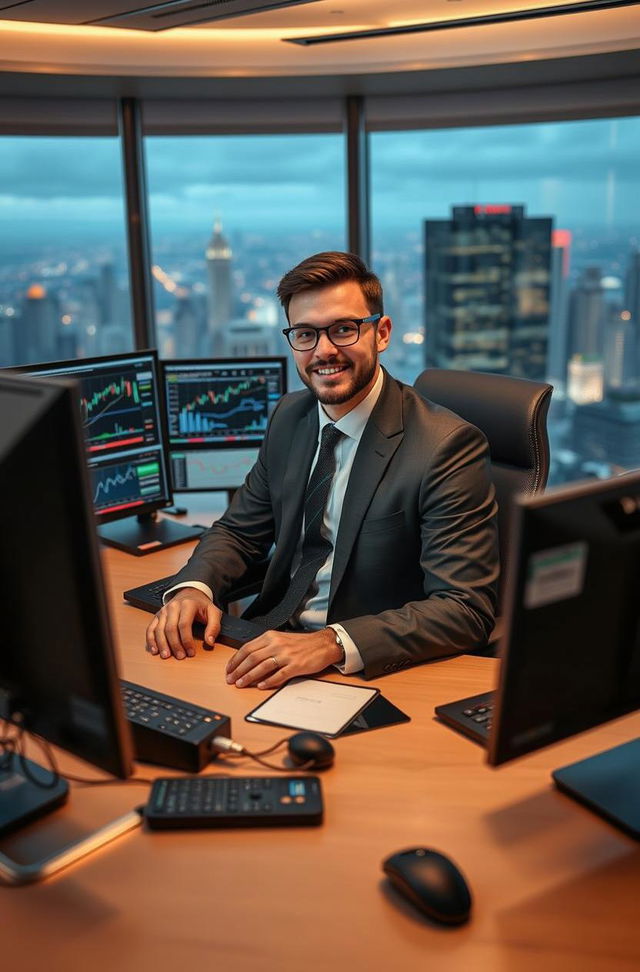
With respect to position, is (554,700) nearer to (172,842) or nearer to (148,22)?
(172,842)

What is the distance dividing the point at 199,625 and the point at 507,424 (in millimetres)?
948

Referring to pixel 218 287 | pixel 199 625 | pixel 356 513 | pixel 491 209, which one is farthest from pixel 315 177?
pixel 199 625

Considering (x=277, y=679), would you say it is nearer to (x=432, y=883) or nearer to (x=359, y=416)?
(x=432, y=883)

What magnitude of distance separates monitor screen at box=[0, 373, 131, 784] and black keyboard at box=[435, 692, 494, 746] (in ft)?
2.03

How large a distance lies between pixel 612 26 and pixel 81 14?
1.85 meters

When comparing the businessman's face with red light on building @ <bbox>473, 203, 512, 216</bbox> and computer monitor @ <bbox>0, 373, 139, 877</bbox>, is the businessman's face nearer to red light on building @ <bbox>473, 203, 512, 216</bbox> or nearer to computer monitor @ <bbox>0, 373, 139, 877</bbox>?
computer monitor @ <bbox>0, 373, 139, 877</bbox>

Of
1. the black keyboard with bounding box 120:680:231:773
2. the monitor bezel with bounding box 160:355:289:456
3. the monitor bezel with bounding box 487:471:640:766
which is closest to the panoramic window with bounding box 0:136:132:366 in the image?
the monitor bezel with bounding box 160:355:289:456

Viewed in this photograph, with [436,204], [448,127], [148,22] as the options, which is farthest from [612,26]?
[148,22]

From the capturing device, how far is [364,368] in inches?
87.3

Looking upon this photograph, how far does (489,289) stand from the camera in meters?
4.69

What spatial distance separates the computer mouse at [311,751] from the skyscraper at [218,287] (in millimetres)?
3480

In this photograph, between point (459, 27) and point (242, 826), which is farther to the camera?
point (459, 27)

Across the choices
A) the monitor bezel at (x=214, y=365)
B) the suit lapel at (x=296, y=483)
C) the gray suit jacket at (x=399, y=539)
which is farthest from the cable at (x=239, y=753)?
the monitor bezel at (x=214, y=365)

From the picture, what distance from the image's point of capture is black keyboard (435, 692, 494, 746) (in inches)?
59.9
